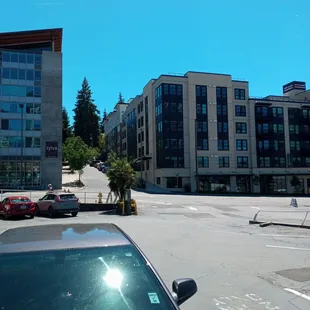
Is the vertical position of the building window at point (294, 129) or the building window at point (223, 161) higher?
the building window at point (294, 129)

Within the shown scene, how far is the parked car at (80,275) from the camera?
2580mm

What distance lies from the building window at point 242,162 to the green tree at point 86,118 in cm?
5200

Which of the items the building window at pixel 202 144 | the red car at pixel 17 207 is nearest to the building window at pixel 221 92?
the building window at pixel 202 144

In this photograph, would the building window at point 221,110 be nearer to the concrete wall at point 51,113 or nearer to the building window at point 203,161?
the building window at point 203,161

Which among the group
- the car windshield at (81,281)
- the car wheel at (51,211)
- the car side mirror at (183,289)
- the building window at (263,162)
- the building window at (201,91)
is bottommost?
the car wheel at (51,211)

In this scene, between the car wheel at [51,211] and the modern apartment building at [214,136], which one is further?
the modern apartment building at [214,136]

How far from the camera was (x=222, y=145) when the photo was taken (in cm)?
6606

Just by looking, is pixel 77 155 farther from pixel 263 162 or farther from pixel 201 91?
pixel 263 162

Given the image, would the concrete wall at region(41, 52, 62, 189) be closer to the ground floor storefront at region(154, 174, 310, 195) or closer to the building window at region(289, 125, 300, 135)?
the ground floor storefront at region(154, 174, 310, 195)

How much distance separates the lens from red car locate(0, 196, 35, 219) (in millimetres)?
22294

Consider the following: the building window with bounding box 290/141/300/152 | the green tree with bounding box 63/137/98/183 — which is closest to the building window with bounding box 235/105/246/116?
the building window with bounding box 290/141/300/152

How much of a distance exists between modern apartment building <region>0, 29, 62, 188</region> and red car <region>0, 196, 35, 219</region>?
3127 centimetres

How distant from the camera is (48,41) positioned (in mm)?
59688

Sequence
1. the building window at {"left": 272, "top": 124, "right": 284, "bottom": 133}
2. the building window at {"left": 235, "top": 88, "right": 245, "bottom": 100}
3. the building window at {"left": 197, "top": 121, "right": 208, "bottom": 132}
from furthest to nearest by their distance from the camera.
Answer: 1. the building window at {"left": 272, "top": 124, "right": 284, "bottom": 133}
2. the building window at {"left": 235, "top": 88, "right": 245, "bottom": 100}
3. the building window at {"left": 197, "top": 121, "right": 208, "bottom": 132}
